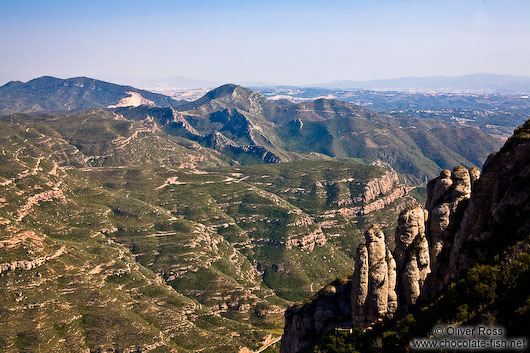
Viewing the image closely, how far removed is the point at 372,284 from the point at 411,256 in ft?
27.3

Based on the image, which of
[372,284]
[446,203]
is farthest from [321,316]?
[446,203]

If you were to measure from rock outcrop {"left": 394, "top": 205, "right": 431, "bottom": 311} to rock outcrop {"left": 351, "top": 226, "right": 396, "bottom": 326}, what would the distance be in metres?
1.69

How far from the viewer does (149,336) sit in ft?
613

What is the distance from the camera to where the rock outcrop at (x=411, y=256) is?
7750 cm

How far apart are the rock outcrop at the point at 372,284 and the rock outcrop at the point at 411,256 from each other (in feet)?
5.54

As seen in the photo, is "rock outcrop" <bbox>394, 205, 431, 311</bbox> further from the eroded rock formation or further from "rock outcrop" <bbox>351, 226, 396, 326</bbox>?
the eroded rock formation

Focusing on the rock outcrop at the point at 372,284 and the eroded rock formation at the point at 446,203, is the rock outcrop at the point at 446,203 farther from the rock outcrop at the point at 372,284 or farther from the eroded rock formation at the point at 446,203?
the rock outcrop at the point at 372,284

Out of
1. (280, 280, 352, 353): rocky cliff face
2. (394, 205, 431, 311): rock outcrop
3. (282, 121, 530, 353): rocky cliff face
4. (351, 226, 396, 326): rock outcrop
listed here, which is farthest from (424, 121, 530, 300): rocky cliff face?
(280, 280, 352, 353): rocky cliff face

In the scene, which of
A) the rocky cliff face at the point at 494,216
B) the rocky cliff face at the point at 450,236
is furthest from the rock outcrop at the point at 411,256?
the rocky cliff face at the point at 494,216

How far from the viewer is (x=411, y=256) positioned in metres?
77.8

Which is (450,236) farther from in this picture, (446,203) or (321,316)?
(321,316)

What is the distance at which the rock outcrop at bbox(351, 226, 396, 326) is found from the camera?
78.9 metres

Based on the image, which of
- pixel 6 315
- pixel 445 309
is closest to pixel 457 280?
pixel 445 309

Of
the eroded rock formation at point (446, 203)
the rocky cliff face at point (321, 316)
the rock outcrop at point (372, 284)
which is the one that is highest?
the eroded rock formation at point (446, 203)
